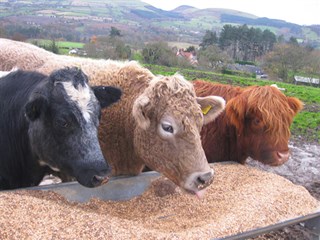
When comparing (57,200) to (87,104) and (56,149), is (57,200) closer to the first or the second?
(56,149)

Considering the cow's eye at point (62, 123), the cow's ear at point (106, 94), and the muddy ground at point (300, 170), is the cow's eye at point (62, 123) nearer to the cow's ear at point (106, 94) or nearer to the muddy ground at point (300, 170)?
the cow's ear at point (106, 94)

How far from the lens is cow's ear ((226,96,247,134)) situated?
17.6 ft

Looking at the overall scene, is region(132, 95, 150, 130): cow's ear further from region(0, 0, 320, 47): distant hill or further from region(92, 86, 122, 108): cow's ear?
region(0, 0, 320, 47): distant hill

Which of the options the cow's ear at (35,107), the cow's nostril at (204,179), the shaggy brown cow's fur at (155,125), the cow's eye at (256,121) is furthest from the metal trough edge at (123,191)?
the cow's eye at (256,121)

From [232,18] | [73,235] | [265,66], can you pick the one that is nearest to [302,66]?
[265,66]

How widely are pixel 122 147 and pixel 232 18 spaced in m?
172

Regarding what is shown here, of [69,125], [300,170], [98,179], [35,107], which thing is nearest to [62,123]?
[69,125]

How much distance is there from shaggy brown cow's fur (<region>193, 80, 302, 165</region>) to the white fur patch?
2415 millimetres

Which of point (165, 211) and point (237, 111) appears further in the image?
point (237, 111)

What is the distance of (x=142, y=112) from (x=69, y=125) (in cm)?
75

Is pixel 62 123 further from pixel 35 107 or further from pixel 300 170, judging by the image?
pixel 300 170

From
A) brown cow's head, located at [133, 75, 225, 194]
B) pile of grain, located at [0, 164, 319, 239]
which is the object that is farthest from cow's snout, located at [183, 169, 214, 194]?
pile of grain, located at [0, 164, 319, 239]

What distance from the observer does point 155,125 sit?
3951mm

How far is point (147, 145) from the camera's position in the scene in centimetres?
406
